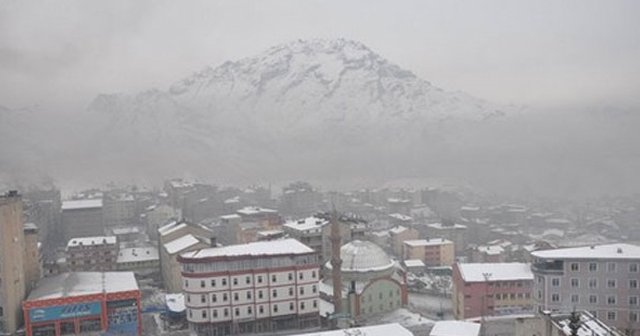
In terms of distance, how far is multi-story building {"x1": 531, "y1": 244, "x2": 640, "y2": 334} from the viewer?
71.4ft

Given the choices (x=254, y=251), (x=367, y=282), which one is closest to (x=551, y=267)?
(x=367, y=282)

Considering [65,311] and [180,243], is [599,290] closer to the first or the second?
[65,311]

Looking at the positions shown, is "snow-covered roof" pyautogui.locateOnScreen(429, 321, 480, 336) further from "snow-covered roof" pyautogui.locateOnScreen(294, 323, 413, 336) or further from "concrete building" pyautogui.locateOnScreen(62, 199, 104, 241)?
"concrete building" pyautogui.locateOnScreen(62, 199, 104, 241)

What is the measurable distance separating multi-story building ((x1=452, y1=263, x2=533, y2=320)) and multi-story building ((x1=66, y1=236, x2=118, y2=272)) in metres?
24.4

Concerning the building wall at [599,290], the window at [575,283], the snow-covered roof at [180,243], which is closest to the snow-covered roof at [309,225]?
the snow-covered roof at [180,243]

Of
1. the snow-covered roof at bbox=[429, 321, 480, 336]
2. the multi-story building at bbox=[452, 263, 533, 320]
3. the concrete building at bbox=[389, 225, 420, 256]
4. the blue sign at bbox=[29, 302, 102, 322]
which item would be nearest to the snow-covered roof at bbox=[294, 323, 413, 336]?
the snow-covered roof at bbox=[429, 321, 480, 336]

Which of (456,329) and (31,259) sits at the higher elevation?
(31,259)

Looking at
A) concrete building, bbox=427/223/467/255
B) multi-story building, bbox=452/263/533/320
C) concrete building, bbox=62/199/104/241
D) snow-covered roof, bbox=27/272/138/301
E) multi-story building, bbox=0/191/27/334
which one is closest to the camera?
multi-story building, bbox=0/191/27/334

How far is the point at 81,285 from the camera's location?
2498cm

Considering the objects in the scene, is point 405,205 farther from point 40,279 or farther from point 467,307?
point 40,279

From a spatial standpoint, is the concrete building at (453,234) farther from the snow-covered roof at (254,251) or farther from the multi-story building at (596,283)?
the multi-story building at (596,283)

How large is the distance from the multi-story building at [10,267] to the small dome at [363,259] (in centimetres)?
1532

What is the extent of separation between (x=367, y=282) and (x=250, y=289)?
6.86m

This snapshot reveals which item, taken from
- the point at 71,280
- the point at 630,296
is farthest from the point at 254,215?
the point at 630,296
